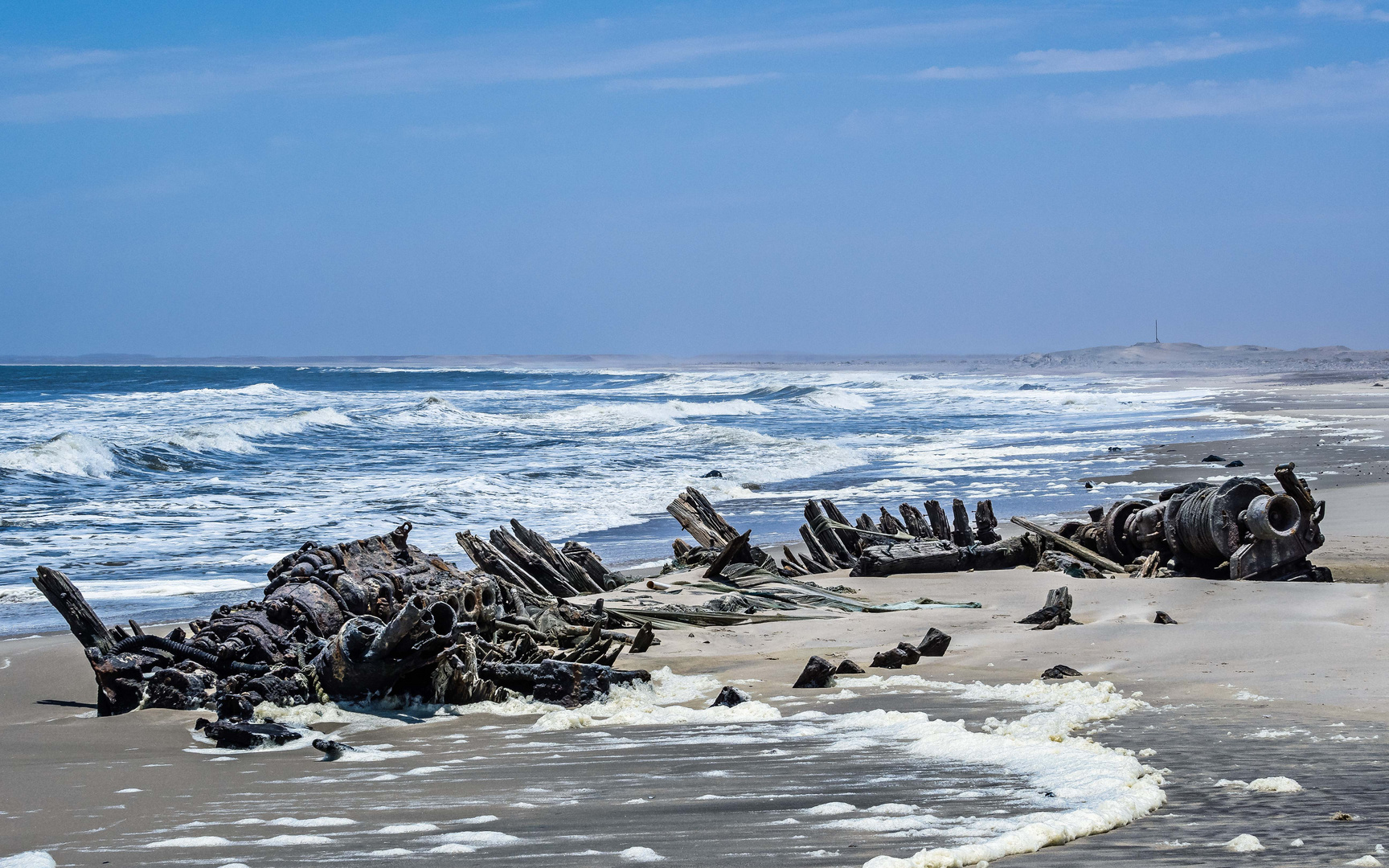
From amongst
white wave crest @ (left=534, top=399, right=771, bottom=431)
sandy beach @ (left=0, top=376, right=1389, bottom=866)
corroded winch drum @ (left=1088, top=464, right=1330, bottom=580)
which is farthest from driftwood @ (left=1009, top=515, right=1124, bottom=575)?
white wave crest @ (left=534, top=399, right=771, bottom=431)

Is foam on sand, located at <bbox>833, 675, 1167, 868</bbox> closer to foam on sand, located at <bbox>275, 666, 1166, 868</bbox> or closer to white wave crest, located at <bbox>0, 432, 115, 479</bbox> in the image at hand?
foam on sand, located at <bbox>275, 666, 1166, 868</bbox>

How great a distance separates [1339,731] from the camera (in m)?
4.52

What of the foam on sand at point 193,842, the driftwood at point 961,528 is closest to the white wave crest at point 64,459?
the driftwood at point 961,528

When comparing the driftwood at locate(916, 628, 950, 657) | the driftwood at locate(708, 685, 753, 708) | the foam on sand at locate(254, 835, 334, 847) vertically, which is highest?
the foam on sand at locate(254, 835, 334, 847)

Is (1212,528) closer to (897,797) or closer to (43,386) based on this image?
(897,797)

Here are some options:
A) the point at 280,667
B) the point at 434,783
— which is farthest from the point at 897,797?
the point at 280,667

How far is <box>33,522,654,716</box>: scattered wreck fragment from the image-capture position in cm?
547

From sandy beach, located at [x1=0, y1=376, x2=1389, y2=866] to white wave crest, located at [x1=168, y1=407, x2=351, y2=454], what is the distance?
23.4 m

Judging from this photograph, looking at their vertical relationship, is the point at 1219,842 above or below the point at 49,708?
above

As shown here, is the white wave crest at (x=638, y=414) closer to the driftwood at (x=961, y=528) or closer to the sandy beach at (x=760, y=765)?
the driftwood at (x=961, y=528)

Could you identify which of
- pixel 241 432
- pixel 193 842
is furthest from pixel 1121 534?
pixel 241 432

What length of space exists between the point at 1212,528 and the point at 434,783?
23.4 ft

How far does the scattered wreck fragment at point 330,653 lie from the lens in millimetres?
5473

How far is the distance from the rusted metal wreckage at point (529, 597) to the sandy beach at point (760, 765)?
26cm
